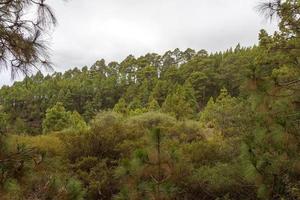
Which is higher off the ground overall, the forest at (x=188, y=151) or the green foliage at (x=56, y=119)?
the green foliage at (x=56, y=119)

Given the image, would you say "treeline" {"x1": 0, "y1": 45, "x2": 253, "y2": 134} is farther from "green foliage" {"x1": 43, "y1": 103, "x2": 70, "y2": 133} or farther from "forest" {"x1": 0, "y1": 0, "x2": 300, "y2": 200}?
"forest" {"x1": 0, "y1": 0, "x2": 300, "y2": 200}

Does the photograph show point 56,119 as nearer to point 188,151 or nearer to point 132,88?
point 188,151

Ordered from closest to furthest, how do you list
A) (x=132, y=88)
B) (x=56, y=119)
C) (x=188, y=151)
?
1. (x=188, y=151)
2. (x=56, y=119)
3. (x=132, y=88)

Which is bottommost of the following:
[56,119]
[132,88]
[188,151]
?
[188,151]

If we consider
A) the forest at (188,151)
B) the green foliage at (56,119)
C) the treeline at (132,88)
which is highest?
the treeline at (132,88)

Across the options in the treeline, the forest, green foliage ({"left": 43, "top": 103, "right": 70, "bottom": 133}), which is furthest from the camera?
the treeline

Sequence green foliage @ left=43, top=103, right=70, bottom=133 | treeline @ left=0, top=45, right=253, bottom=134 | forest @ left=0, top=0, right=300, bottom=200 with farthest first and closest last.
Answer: treeline @ left=0, top=45, right=253, bottom=134
green foliage @ left=43, top=103, right=70, bottom=133
forest @ left=0, top=0, right=300, bottom=200

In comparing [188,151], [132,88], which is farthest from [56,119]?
[132,88]

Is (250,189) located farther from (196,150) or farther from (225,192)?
(196,150)

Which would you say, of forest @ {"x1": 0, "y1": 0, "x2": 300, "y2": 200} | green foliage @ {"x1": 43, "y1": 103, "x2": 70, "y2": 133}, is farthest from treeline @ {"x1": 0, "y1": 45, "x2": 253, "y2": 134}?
forest @ {"x1": 0, "y1": 0, "x2": 300, "y2": 200}

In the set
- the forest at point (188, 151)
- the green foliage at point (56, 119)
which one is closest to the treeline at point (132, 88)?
the green foliage at point (56, 119)

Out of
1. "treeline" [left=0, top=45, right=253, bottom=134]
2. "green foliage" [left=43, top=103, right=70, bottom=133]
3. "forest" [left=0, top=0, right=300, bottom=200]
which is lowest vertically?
"forest" [left=0, top=0, right=300, bottom=200]

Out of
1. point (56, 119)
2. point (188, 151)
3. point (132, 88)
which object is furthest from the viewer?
point (132, 88)

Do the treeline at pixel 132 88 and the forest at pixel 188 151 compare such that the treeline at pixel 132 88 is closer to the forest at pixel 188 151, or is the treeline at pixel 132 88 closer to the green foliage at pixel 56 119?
the green foliage at pixel 56 119
